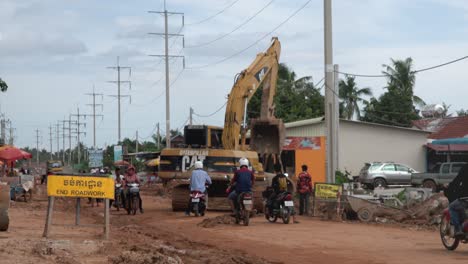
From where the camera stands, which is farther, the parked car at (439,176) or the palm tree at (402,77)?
the palm tree at (402,77)

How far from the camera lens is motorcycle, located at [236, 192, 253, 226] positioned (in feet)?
68.9

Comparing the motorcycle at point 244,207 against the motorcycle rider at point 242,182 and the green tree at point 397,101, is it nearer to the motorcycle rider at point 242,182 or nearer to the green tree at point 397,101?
the motorcycle rider at point 242,182

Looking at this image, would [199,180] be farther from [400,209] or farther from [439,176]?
[439,176]

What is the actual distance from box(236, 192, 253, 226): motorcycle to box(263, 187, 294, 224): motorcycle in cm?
103

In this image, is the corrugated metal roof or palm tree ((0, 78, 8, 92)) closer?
palm tree ((0, 78, 8, 92))

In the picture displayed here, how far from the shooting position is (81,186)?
15.8m

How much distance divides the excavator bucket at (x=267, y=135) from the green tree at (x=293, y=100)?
29766 millimetres

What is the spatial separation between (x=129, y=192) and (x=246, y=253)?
43.7 ft

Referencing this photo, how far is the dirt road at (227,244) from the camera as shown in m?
12.6

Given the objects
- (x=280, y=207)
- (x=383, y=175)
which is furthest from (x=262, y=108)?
(x=383, y=175)

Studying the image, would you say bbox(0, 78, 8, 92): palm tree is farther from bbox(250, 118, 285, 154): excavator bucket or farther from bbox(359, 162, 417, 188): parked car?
bbox(359, 162, 417, 188): parked car

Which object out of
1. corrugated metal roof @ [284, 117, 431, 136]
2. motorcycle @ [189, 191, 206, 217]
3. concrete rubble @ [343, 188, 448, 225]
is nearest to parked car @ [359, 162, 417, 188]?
corrugated metal roof @ [284, 117, 431, 136]

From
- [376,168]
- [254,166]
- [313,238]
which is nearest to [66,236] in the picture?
[313,238]

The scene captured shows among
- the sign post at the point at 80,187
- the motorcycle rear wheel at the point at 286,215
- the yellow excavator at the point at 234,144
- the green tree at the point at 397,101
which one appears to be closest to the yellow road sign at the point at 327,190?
the yellow excavator at the point at 234,144
